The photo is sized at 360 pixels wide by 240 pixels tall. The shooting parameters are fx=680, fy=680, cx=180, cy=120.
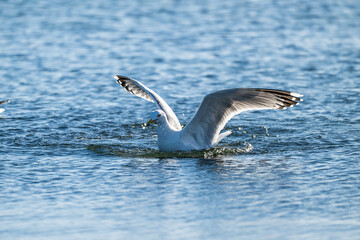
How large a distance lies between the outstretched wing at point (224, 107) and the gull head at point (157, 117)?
0.43 m

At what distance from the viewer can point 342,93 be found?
15.3m

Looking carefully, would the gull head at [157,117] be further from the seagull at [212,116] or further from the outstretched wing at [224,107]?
the outstretched wing at [224,107]

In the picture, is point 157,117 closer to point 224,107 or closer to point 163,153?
point 163,153

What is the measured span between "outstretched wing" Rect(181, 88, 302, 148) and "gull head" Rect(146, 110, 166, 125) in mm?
430

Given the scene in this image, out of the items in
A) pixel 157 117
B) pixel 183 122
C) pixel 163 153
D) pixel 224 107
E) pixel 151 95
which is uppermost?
pixel 151 95

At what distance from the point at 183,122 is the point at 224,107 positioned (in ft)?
9.03

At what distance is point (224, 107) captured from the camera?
10984mm

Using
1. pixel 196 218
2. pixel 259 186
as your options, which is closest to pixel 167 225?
pixel 196 218

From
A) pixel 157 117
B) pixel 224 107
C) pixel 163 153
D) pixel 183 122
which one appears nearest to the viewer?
pixel 224 107

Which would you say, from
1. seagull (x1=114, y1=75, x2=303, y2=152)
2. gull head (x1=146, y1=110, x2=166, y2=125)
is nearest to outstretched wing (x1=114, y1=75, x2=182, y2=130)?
seagull (x1=114, y1=75, x2=303, y2=152)

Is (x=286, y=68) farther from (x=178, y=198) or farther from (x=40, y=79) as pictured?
(x=178, y=198)

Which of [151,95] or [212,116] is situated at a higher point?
[151,95]

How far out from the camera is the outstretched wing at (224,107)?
35.4 ft

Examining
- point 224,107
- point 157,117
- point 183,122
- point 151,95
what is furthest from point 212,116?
point 183,122
